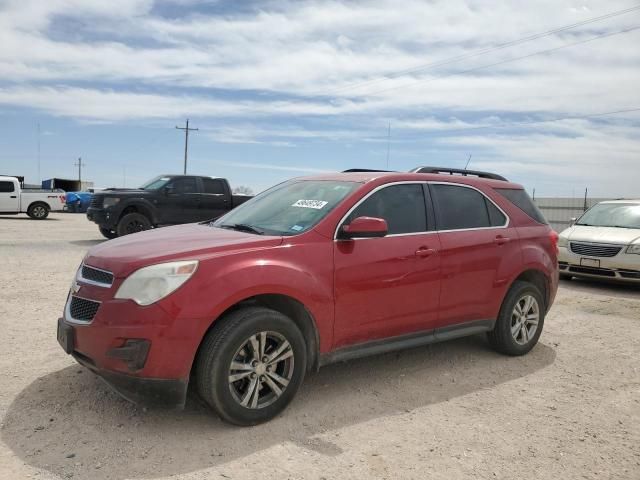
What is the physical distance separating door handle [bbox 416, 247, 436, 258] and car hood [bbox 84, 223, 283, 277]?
1.25 metres

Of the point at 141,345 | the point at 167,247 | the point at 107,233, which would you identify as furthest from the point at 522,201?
the point at 107,233

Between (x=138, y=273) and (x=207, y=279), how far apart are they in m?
0.42

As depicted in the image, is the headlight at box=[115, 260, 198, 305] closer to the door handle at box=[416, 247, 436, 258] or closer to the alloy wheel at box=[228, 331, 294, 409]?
the alloy wheel at box=[228, 331, 294, 409]

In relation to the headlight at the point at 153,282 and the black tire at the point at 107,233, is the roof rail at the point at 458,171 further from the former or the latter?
the black tire at the point at 107,233

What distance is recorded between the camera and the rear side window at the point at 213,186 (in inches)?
615

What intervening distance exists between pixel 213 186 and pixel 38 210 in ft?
43.1

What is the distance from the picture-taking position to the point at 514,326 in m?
5.47

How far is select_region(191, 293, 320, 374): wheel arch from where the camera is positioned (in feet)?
12.7

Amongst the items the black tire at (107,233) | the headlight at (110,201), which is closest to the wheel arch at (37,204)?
the black tire at (107,233)

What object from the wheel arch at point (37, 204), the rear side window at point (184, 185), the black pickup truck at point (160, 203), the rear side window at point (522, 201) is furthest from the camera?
the wheel arch at point (37, 204)

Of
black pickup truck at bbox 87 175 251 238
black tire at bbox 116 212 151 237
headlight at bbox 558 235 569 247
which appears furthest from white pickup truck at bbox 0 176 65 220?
headlight at bbox 558 235 569 247

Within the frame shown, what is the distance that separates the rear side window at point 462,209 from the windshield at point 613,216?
6416 mm

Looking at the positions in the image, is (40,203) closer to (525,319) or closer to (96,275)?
(96,275)

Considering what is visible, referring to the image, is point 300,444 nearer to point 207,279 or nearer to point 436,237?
point 207,279
